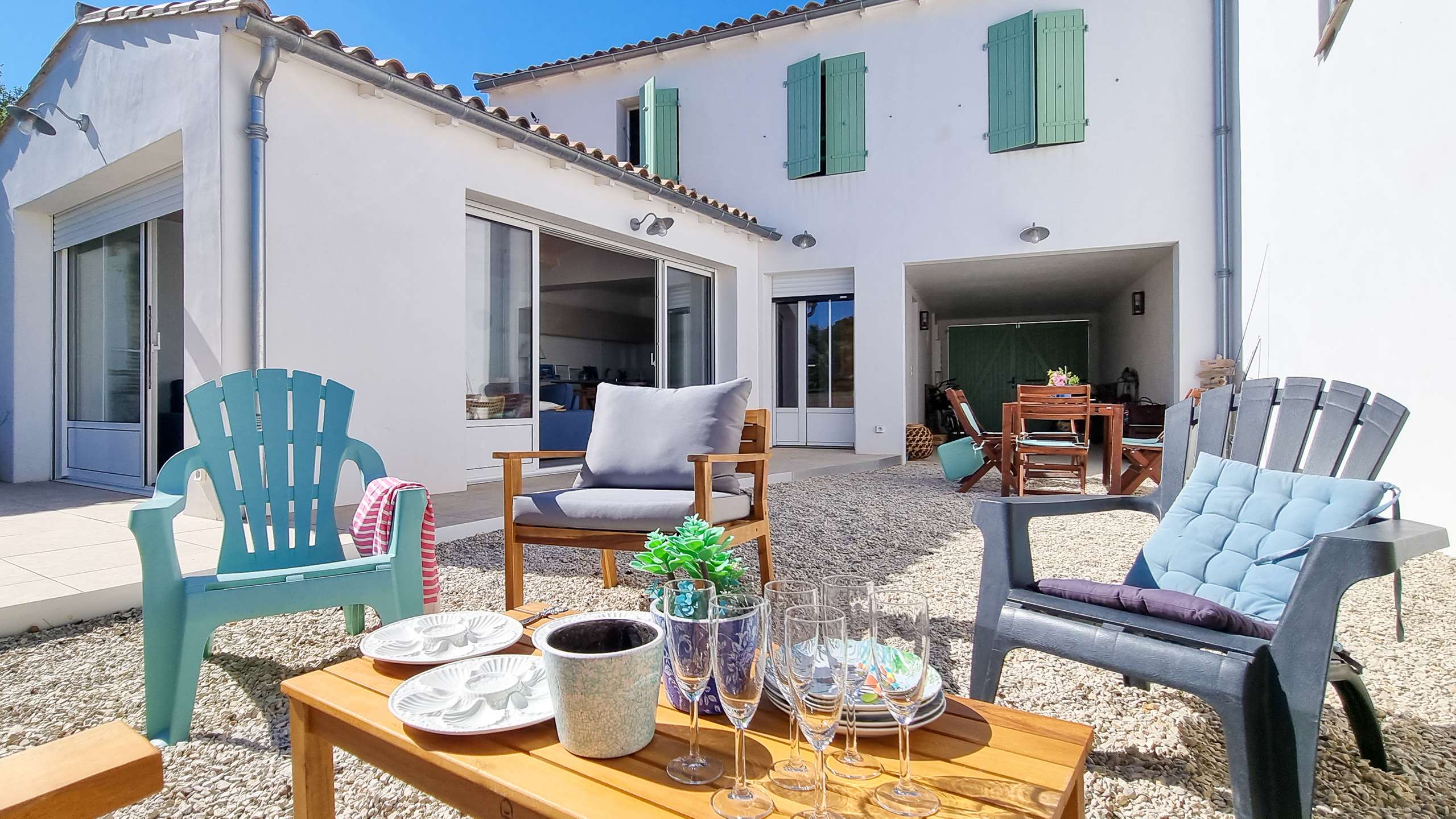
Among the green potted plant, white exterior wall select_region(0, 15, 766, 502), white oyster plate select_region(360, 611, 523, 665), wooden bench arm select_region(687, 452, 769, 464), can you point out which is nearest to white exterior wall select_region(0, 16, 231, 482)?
white exterior wall select_region(0, 15, 766, 502)

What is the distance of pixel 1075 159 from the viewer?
693cm

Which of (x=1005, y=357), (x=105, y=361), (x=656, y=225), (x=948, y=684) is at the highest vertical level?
(x=656, y=225)

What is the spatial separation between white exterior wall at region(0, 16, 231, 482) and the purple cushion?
11.8 feet

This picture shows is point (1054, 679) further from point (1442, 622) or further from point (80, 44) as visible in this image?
point (80, 44)

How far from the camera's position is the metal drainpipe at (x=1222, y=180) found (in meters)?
6.39

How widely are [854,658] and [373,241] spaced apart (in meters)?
3.96

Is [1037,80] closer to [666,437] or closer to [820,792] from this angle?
[666,437]

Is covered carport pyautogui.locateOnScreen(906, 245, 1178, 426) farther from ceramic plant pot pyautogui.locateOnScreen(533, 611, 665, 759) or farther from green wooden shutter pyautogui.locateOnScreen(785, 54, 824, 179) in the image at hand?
ceramic plant pot pyautogui.locateOnScreen(533, 611, 665, 759)

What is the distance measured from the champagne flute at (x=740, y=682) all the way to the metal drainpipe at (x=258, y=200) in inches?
134

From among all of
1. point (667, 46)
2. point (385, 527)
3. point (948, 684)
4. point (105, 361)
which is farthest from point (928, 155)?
point (105, 361)

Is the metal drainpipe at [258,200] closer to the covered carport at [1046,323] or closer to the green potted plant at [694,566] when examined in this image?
the green potted plant at [694,566]

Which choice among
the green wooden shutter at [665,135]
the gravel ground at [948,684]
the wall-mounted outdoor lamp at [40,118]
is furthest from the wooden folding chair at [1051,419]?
the wall-mounted outdoor lamp at [40,118]

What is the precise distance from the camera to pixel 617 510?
7.56 ft

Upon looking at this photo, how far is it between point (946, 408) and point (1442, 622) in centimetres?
904
